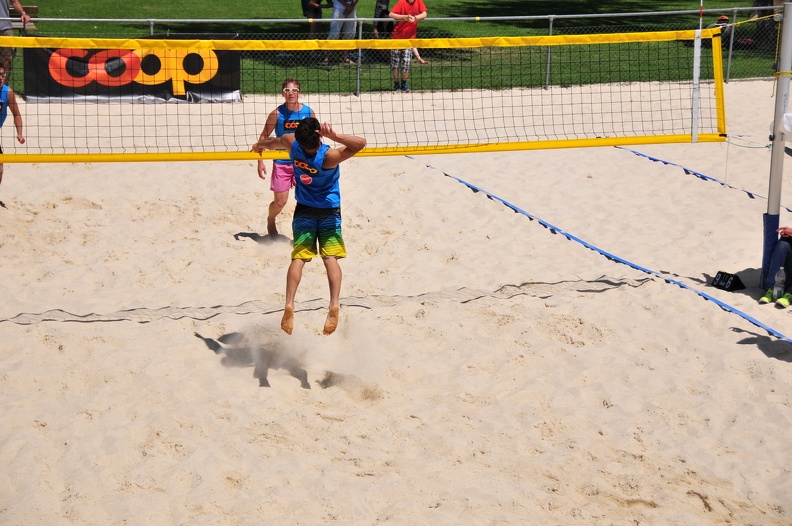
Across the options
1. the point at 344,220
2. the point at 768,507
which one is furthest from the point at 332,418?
the point at 344,220

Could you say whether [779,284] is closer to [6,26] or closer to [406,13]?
[406,13]

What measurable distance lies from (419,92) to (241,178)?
449 cm

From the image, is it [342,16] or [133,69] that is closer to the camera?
[133,69]

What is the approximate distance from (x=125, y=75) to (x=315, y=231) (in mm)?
7235

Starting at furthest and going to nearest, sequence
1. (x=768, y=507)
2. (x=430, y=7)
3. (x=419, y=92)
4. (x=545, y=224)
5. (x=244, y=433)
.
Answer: (x=430, y=7), (x=419, y=92), (x=545, y=224), (x=244, y=433), (x=768, y=507)

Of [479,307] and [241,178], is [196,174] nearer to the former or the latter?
[241,178]

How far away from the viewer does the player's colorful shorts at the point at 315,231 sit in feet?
20.7

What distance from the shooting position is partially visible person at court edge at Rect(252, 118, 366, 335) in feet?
19.6

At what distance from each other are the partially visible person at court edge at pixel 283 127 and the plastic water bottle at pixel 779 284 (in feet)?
12.8

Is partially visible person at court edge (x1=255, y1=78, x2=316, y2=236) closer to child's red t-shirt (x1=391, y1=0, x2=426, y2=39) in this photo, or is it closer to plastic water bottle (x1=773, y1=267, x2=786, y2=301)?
plastic water bottle (x1=773, y1=267, x2=786, y2=301)

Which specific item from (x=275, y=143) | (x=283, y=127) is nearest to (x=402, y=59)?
(x=283, y=127)

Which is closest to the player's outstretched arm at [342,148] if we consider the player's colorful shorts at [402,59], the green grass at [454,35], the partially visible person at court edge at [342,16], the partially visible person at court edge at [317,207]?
the partially visible person at court edge at [317,207]

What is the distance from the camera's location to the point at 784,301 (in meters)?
7.23

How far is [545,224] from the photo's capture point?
9.05 metres
